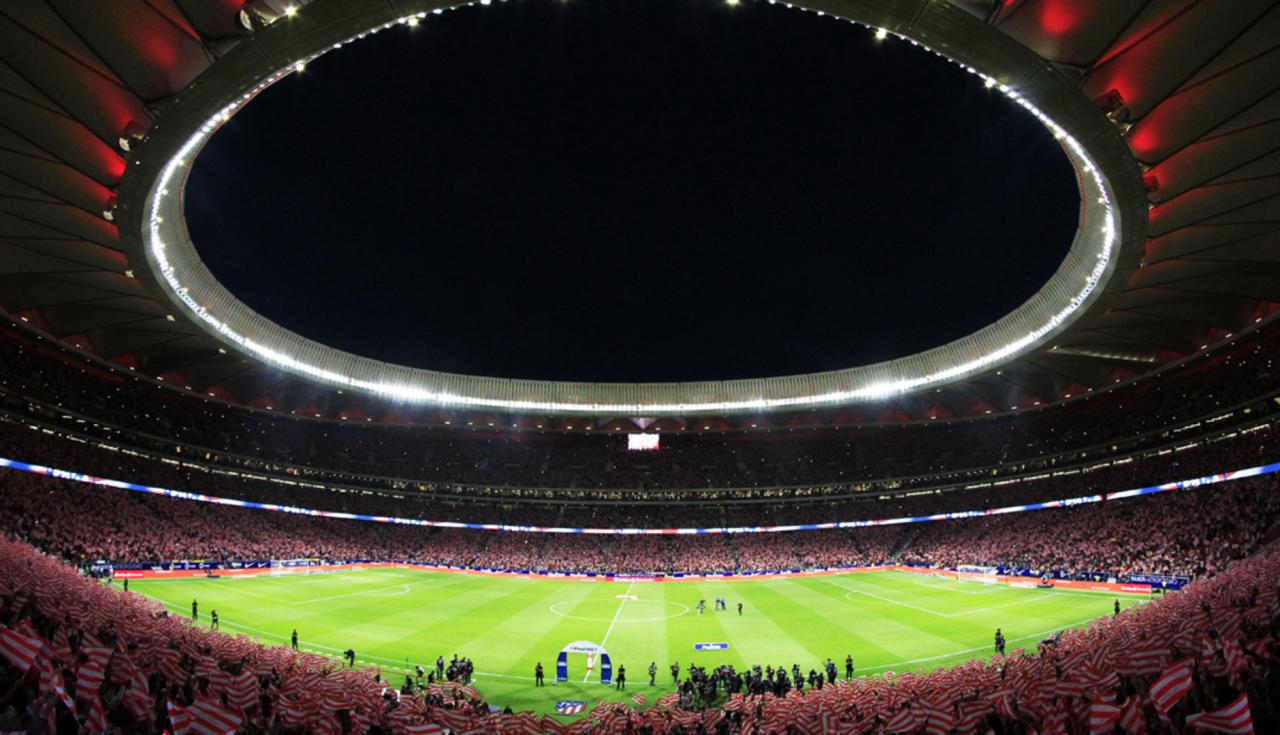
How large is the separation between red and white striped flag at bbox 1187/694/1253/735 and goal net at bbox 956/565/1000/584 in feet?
157

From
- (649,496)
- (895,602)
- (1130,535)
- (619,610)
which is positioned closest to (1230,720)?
(619,610)

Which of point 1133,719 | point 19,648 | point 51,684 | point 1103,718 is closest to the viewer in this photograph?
point 51,684

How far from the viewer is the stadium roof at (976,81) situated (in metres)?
16.4

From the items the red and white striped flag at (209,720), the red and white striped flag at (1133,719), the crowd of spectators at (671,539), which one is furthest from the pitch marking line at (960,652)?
the red and white striped flag at (209,720)

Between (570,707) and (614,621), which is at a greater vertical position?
(614,621)

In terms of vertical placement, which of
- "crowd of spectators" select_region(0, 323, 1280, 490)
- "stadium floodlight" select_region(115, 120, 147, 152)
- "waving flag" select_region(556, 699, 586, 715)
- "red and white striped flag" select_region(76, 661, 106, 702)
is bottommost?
"waving flag" select_region(556, 699, 586, 715)

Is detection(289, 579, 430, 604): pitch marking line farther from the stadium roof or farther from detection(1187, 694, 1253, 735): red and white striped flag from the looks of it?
detection(1187, 694, 1253, 735): red and white striped flag

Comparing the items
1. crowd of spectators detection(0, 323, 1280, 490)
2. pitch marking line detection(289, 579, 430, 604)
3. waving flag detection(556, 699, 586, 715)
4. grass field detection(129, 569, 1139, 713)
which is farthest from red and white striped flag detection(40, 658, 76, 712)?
crowd of spectators detection(0, 323, 1280, 490)

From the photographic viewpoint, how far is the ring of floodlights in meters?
16.6

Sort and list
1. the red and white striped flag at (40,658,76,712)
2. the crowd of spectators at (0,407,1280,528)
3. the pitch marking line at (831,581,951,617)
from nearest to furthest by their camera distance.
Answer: the red and white striped flag at (40,658,76,712) < the pitch marking line at (831,581,951,617) < the crowd of spectators at (0,407,1280,528)

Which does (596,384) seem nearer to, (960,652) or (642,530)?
(642,530)

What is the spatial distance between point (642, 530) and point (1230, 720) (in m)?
67.2

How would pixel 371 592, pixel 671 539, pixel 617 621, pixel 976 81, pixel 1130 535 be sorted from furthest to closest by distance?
pixel 671 539 → pixel 371 592 → pixel 1130 535 → pixel 617 621 → pixel 976 81

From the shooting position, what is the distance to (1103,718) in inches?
331
